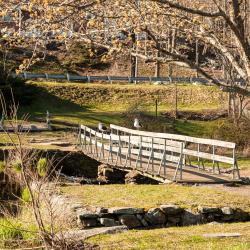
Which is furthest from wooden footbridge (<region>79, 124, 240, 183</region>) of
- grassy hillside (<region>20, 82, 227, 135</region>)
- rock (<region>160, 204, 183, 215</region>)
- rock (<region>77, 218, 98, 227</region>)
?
grassy hillside (<region>20, 82, 227, 135</region>)

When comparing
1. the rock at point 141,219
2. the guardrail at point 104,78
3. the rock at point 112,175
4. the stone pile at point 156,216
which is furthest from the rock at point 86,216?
the guardrail at point 104,78

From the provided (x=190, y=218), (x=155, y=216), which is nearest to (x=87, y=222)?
(x=155, y=216)

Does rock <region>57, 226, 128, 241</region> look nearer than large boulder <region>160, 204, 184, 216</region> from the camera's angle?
Yes

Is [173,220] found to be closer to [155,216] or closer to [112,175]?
[155,216]

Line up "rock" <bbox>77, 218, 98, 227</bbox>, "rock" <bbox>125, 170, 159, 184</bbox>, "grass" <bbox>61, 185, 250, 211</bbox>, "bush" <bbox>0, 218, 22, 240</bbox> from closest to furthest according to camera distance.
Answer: "bush" <bbox>0, 218, 22, 240</bbox>, "rock" <bbox>77, 218, 98, 227</bbox>, "grass" <bbox>61, 185, 250, 211</bbox>, "rock" <bbox>125, 170, 159, 184</bbox>

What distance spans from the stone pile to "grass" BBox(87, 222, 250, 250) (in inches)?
32.5

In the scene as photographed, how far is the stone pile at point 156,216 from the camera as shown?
524 inches

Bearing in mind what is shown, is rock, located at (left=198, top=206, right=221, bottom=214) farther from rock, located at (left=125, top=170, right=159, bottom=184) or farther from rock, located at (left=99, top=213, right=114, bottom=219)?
rock, located at (left=125, top=170, right=159, bottom=184)

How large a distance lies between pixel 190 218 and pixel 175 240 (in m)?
2.93

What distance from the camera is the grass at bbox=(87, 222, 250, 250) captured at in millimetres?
10539

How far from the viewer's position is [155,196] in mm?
15859

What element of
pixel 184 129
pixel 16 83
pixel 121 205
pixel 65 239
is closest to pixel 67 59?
pixel 16 83

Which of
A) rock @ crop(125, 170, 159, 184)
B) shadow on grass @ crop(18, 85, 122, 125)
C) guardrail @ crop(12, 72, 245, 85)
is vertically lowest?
rock @ crop(125, 170, 159, 184)

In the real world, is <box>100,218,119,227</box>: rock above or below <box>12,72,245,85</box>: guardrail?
below
